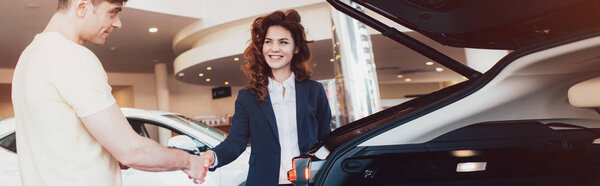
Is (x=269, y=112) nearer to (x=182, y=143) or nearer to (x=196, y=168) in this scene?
(x=196, y=168)

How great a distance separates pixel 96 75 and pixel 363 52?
4.90 meters

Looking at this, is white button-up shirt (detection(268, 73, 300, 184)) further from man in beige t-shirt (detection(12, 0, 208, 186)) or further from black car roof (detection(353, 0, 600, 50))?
man in beige t-shirt (detection(12, 0, 208, 186))

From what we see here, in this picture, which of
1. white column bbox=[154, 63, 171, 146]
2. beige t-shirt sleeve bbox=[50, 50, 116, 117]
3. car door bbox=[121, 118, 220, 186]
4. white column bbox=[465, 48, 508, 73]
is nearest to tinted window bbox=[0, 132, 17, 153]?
car door bbox=[121, 118, 220, 186]

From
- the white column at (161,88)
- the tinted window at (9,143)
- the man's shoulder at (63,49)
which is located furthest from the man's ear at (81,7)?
the white column at (161,88)

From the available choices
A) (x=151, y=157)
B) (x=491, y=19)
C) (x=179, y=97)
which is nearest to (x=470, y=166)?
(x=151, y=157)

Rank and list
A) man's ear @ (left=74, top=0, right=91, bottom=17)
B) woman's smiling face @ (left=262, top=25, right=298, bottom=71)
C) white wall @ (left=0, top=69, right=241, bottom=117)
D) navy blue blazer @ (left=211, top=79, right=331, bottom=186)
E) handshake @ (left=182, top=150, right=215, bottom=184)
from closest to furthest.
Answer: man's ear @ (left=74, top=0, right=91, bottom=17), handshake @ (left=182, top=150, right=215, bottom=184), navy blue blazer @ (left=211, top=79, right=331, bottom=186), woman's smiling face @ (left=262, top=25, right=298, bottom=71), white wall @ (left=0, top=69, right=241, bottom=117)

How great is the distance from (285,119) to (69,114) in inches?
34.5

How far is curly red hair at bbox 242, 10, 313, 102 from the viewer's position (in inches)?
72.1

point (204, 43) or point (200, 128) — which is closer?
point (200, 128)

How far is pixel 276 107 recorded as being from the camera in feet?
5.92

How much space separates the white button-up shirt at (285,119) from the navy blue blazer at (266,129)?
0.03m

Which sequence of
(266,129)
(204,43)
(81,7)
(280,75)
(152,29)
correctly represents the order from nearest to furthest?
(81,7), (266,129), (280,75), (152,29), (204,43)

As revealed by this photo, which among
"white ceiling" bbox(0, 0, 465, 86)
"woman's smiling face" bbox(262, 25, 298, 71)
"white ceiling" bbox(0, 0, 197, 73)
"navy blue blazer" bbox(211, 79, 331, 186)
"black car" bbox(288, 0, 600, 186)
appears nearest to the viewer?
"black car" bbox(288, 0, 600, 186)

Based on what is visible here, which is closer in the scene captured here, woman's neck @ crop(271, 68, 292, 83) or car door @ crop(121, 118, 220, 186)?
woman's neck @ crop(271, 68, 292, 83)
